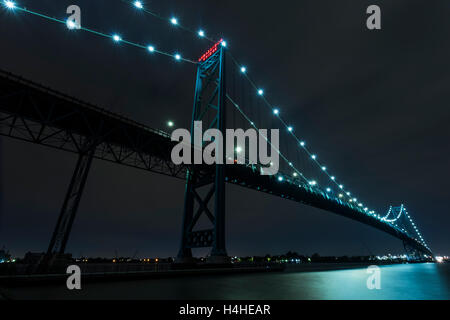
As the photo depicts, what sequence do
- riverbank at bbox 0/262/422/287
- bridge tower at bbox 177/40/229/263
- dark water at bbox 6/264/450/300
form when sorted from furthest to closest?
bridge tower at bbox 177/40/229/263 < riverbank at bbox 0/262/422/287 < dark water at bbox 6/264/450/300

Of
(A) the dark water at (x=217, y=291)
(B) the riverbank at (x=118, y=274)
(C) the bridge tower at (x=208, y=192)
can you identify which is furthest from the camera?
(C) the bridge tower at (x=208, y=192)

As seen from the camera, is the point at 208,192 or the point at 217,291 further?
the point at 208,192

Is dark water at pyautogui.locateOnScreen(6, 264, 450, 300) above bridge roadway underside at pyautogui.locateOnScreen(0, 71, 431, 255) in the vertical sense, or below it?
below

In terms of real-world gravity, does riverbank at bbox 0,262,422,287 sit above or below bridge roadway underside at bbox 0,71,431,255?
below

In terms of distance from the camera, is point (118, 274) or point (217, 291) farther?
point (118, 274)

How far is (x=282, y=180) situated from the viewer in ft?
125

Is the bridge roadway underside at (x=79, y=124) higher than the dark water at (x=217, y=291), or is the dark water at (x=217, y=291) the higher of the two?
the bridge roadway underside at (x=79, y=124)

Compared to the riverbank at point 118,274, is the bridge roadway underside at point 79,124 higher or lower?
higher

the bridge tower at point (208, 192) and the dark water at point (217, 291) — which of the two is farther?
the bridge tower at point (208, 192)

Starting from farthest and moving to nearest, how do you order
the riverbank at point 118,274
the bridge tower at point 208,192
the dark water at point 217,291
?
the bridge tower at point 208,192 → the riverbank at point 118,274 → the dark water at point 217,291

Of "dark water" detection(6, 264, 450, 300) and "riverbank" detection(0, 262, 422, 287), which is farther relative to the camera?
"riverbank" detection(0, 262, 422, 287)

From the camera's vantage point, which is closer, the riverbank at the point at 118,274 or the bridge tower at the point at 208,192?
the riverbank at the point at 118,274

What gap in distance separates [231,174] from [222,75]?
1096 centimetres

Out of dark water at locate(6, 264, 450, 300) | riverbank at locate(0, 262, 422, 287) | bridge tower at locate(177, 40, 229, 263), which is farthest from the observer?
bridge tower at locate(177, 40, 229, 263)
